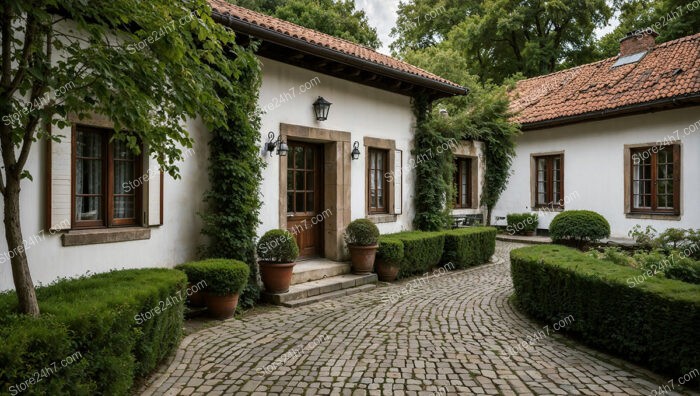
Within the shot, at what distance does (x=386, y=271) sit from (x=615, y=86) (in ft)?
33.1

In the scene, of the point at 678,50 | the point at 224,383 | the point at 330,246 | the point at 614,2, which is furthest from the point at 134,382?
the point at 614,2

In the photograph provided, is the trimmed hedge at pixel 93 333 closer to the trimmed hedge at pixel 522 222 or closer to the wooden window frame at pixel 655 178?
the wooden window frame at pixel 655 178

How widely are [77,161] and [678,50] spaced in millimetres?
15915

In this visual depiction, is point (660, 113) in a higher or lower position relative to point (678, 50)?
lower

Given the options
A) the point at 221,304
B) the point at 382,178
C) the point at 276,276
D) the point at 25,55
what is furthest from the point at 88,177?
the point at 382,178

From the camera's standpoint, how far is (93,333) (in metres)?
3.11

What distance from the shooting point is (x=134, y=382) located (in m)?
3.92

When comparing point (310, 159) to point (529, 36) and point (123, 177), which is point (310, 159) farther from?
point (529, 36)

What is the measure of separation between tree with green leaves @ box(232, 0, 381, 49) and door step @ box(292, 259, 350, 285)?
1428 cm

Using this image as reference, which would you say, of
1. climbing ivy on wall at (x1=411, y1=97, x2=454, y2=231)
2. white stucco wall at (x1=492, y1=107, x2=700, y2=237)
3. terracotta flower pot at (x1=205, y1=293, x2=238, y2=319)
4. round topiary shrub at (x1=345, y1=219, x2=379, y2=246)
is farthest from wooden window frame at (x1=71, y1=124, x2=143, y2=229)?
white stucco wall at (x1=492, y1=107, x2=700, y2=237)

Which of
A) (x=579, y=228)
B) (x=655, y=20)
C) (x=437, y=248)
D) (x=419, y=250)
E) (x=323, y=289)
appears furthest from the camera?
(x=655, y=20)

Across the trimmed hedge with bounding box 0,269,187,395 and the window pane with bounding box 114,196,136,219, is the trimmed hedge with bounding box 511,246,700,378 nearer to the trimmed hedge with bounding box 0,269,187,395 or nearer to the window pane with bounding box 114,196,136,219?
the trimmed hedge with bounding box 0,269,187,395

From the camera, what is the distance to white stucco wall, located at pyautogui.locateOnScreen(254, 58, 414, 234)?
756cm

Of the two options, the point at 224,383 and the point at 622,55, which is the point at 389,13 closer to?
the point at 622,55
